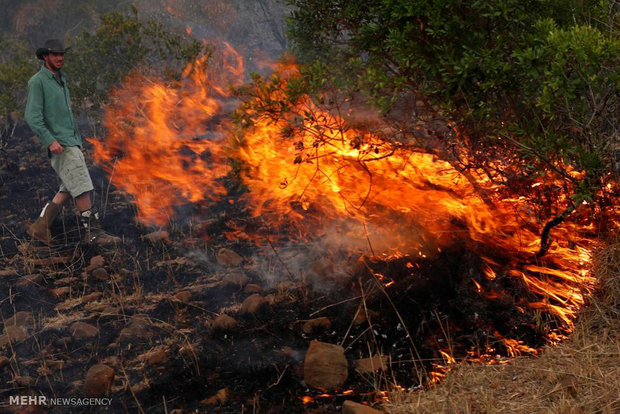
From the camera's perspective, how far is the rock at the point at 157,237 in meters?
6.64

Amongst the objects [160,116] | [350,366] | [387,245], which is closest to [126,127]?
[160,116]

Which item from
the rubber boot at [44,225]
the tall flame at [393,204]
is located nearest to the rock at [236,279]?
the tall flame at [393,204]

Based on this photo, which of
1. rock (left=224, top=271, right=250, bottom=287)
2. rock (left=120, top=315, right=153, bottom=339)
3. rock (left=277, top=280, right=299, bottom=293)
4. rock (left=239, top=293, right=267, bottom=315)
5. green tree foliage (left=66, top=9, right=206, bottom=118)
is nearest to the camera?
rock (left=120, top=315, right=153, bottom=339)

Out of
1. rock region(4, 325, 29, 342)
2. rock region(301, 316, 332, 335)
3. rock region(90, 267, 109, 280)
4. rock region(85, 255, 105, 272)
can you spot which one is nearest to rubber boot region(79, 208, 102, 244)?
rock region(85, 255, 105, 272)

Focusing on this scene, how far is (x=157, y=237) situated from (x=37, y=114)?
1.90 m

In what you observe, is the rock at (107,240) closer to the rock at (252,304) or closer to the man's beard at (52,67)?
the man's beard at (52,67)

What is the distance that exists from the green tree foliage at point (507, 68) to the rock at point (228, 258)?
7.62 ft

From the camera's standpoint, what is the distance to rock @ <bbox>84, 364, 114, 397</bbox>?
396cm

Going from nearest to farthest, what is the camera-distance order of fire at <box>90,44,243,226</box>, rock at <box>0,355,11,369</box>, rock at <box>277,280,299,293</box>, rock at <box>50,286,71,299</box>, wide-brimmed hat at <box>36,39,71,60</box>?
1. rock at <box>0,355,11,369</box>
2. rock at <box>277,280,299,293</box>
3. rock at <box>50,286,71,299</box>
4. wide-brimmed hat at <box>36,39,71,60</box>
5. fire at <box>90,44,243,226</box>

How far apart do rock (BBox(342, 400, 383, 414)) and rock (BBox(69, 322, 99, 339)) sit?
7.89 feet

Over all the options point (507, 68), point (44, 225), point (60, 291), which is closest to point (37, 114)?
point (44, 225)

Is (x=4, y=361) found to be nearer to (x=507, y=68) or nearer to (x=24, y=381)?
(x=24, y=381)

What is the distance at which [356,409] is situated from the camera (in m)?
3.37

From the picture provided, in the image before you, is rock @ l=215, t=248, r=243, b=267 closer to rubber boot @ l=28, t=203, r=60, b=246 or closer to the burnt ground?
the burnt ground
